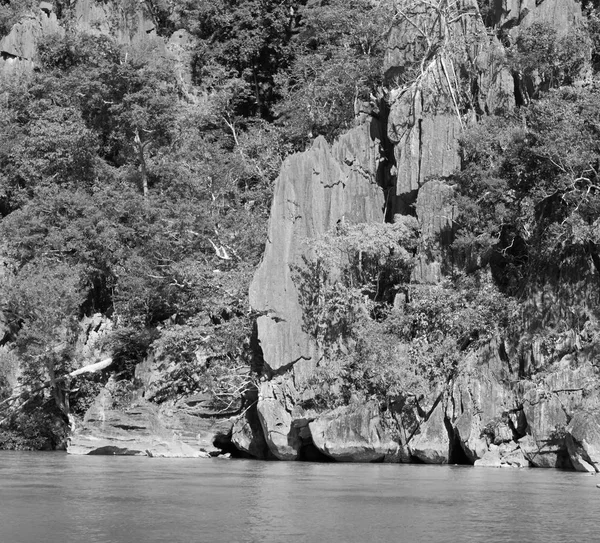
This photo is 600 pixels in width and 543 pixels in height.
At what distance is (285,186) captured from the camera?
36188mm

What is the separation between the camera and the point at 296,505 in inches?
832

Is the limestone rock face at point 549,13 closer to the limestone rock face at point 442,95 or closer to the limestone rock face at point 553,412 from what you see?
the limestone rock face at point 442,95

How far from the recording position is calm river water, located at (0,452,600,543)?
17.7 metres

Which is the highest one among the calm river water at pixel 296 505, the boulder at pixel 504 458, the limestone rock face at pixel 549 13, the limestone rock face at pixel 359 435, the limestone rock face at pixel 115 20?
the limestone rock face at pixel 115 20

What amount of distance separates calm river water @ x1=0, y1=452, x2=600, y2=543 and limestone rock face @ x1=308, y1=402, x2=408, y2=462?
1920 mm

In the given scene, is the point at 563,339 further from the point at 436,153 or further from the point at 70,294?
the point at 70,294

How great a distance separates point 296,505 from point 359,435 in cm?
1110

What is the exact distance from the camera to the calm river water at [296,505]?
17.7m

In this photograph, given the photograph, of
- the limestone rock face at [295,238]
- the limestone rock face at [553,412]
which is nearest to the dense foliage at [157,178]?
the limestone rock face at [295,238]

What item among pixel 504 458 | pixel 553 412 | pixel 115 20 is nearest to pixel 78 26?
pixel 115 20

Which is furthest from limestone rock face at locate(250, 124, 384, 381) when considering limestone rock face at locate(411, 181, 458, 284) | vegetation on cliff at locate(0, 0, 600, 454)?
limestone rock face at locate(411, 181, 458, 284)

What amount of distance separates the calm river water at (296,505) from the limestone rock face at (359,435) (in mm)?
1920

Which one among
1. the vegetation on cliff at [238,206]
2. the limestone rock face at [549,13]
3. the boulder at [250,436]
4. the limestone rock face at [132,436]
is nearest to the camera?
the vegetation on cliff at [238,206]

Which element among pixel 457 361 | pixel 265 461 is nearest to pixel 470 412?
pixel 457 361
